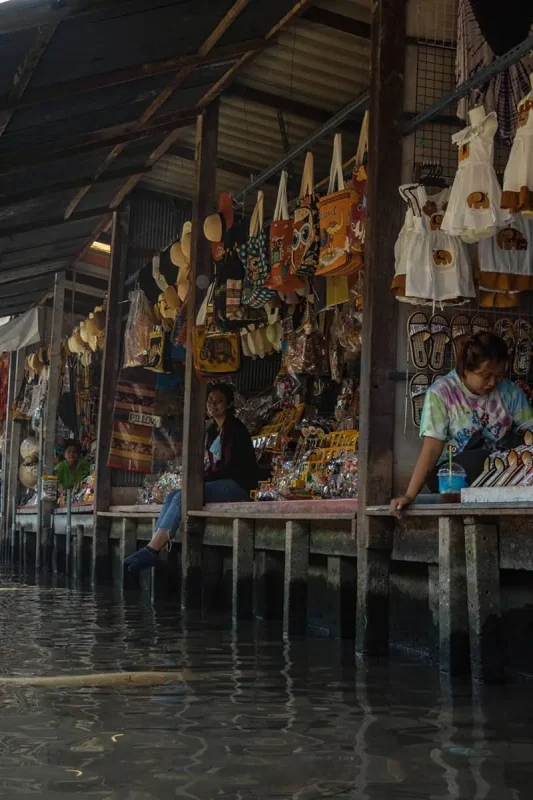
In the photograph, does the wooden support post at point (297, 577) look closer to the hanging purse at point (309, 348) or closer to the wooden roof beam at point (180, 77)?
the hanging purse at point (309, 348)

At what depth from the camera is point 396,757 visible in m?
3.76

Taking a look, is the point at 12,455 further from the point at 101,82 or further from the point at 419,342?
the point at 419,342

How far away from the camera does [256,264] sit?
367 inches

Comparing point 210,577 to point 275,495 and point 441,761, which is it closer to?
point 275,495

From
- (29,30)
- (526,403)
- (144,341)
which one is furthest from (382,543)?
(144,341)

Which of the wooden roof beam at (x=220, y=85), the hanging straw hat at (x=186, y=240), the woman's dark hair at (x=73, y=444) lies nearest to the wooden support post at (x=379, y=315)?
the wooden roof beam at (x=220, y=85)

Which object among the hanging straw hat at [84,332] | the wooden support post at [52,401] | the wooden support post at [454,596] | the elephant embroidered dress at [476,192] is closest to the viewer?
the wooden support post at [454,596]

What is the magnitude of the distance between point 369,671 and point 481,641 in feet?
2.64

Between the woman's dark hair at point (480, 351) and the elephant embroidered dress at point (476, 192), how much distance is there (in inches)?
22.1

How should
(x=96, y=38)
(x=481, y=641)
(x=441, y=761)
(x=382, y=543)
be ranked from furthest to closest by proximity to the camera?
1. (x=96, y=38)
2. (x=382, y=543)
3. (x=481, y=641)
4. (x=441, y=761)

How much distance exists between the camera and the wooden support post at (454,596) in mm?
5547

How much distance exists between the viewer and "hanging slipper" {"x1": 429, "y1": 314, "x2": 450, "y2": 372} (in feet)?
21.8

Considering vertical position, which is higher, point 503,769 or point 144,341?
point 144,341

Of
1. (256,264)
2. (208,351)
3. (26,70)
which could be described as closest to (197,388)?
(208,351)
